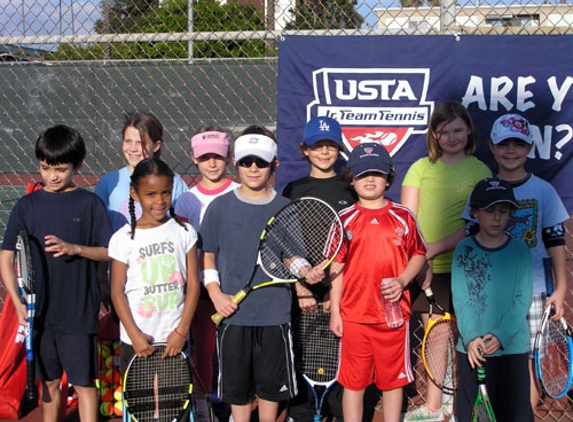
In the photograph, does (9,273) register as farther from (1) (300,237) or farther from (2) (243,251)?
(1) (300,237)

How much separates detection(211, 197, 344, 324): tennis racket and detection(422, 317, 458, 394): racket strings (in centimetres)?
68

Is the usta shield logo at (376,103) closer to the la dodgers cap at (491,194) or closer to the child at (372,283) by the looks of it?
the child at (372,283)

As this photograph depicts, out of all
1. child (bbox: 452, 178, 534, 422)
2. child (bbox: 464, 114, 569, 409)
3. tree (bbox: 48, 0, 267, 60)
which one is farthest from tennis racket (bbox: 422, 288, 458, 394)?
tree (bbox: 48, 0, 267, 60)

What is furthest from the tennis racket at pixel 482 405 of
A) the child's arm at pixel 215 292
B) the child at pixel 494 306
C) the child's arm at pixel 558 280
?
the child's arm at pixel 215 292

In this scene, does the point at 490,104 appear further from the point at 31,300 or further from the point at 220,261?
the point at 31,300

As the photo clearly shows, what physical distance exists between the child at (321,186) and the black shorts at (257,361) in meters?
0.36

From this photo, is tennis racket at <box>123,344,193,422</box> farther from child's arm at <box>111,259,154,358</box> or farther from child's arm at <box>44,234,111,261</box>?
child's arm at <box>44,234,111,261</box>

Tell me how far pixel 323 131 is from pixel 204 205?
732 millimetres

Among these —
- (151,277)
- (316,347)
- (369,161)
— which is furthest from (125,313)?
(369,161)

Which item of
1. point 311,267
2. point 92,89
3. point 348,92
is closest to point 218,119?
point 92,89

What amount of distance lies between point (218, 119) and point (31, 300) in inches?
415

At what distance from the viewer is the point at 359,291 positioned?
10.5ft

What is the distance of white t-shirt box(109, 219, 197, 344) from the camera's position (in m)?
3.07

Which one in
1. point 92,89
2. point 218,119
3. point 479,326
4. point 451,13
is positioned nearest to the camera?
point 479,326
